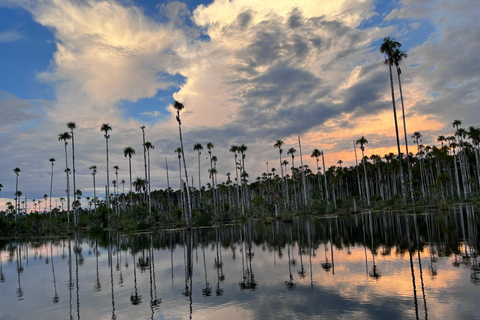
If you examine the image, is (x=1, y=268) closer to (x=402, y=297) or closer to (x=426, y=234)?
(x=402, y=297)

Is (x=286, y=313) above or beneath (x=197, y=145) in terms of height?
beneath

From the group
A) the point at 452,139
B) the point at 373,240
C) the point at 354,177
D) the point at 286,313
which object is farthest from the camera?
the point at 354,177

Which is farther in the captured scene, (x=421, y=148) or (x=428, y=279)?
(x=421, y=148)

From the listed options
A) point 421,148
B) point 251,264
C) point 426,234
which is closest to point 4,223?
point 251,264

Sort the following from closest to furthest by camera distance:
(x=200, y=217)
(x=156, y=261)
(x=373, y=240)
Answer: (x=156, y=261)
(x=373, y=240)
(x=200, y=217)

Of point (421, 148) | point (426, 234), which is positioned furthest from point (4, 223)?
point (421, 148)

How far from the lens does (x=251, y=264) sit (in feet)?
57.0

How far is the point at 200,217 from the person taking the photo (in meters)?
56.1

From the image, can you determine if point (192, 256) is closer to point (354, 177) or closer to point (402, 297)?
point (402, 297)

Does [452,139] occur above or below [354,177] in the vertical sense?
above

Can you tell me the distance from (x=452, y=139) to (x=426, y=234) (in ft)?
312

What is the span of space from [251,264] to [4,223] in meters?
70.1

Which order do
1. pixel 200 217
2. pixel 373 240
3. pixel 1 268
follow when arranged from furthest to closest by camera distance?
pixel 200 217 → pixel 1 268 → pixel 373 240

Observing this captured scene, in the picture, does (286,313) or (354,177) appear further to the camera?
(354,177)
